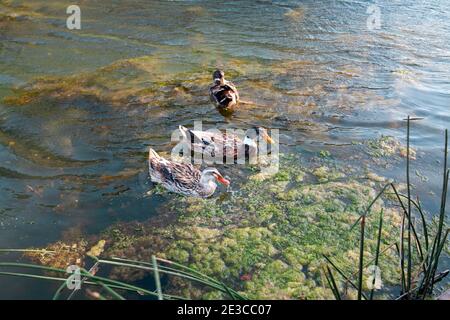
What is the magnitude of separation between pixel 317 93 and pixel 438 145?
207 centimetres

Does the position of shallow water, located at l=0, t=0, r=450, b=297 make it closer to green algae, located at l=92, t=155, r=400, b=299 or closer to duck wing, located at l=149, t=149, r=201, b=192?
duck wing, located at l=149, t=149, r=201, b=192

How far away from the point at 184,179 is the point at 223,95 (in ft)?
6.72

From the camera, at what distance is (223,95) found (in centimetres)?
657

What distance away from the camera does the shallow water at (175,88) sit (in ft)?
16.2

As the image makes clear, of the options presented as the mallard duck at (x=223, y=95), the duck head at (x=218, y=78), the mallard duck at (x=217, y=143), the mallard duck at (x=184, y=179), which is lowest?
the mallard duck at (x=184, y=179)

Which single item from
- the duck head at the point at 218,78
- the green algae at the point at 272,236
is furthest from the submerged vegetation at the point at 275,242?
the duck head at the point at 218,78

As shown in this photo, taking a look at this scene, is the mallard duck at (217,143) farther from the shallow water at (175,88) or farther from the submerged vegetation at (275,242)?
the submerged vegetation at (275,242)

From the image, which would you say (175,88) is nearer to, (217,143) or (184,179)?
(217,143)

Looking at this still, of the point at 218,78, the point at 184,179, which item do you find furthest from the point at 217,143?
the point at 218,78

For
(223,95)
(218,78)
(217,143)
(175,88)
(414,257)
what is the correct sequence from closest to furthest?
(414,257), (217,143), (223,95), (218,78), (175,88)

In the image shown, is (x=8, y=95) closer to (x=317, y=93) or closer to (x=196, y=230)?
(x=196, y=230)

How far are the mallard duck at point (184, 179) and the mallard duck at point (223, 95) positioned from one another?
183 cm
